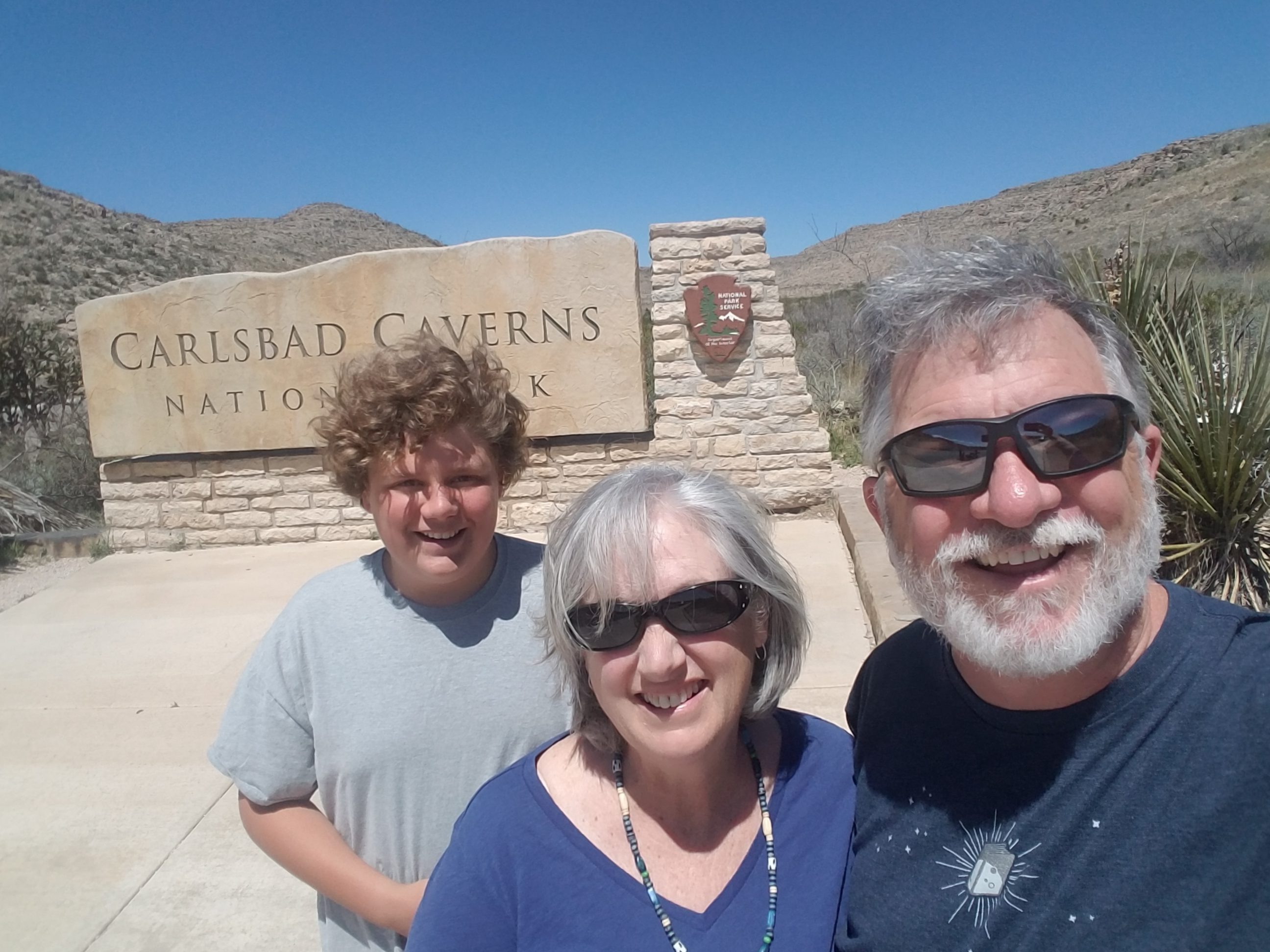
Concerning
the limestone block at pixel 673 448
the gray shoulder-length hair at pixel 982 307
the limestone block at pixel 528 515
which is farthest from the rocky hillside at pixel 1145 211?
the gray shoulder-length hair at pixel 982 307

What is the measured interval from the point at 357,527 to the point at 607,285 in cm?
282

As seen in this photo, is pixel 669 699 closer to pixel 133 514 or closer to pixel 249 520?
pixel 249 520

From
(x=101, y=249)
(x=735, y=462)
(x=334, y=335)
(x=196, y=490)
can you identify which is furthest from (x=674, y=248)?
(x=101, y=249)

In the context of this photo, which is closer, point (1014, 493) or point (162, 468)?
point (1014, 493)

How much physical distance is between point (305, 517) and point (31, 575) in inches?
81.8

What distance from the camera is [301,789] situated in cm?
157

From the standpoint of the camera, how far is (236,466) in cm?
688

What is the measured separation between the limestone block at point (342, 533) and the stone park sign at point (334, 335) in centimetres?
73

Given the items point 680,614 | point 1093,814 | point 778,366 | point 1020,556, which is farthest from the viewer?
point 778,366

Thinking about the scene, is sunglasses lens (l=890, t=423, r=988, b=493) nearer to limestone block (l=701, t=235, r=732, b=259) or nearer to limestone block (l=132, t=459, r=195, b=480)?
limestone block (l=701, t=235, r=732, b=259)

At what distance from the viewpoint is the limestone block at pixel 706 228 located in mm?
6480

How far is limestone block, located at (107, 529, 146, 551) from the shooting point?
6.98 metres

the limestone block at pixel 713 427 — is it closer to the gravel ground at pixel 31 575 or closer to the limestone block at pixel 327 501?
the limestone block at pixel 327 501

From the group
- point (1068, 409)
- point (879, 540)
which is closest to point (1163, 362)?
point (879, 540)
